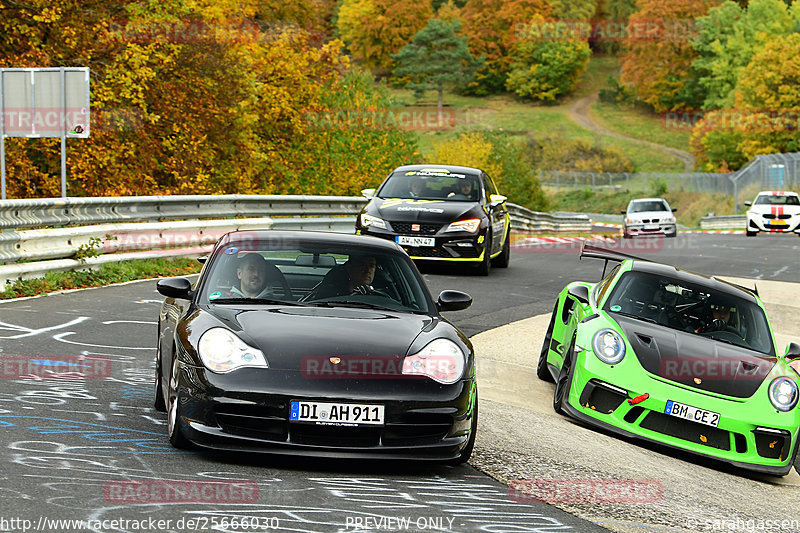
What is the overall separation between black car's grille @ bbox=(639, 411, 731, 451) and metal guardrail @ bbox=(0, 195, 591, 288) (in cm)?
816

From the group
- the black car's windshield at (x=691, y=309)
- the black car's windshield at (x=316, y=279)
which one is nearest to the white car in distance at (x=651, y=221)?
the black car's windshield at (x=691, y=309)

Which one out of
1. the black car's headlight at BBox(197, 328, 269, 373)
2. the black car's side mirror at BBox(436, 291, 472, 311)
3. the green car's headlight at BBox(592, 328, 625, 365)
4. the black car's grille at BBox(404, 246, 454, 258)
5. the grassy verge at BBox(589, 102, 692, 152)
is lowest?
the black car's grille at BBox(404, 246, 454, 258)

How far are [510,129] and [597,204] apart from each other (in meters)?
37.9

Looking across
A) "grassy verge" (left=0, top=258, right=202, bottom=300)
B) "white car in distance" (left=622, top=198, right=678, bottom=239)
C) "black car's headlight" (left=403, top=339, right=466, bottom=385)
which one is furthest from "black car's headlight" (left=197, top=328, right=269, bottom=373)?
"white car in distance" (left=622, top=198, right=678, bottom=239)

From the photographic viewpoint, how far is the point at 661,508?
5.88 m

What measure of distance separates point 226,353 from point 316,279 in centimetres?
157

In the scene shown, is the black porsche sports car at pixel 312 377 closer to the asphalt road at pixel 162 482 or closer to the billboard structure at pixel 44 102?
the asphalt road at pixel 162 482

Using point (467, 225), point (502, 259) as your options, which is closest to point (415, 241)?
point (467, 225)

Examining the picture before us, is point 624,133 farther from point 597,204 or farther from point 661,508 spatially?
point 661,508

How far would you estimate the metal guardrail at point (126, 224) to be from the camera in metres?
13.4

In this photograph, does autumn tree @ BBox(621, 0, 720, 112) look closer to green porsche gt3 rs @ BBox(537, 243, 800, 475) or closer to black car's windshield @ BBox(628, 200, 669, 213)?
black car's windshield @ BBox(628, 200, 669, 213)

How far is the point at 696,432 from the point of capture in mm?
7891

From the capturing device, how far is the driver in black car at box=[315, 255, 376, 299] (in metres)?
7.00

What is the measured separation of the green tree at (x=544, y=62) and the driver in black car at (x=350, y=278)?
140 m
